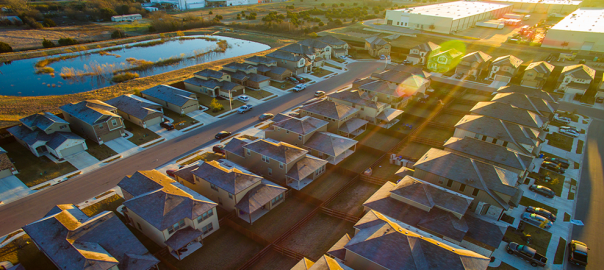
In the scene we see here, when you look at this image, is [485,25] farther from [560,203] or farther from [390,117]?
[560,203]

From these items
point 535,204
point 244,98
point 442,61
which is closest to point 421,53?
point 442,61

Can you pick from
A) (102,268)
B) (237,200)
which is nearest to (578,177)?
(237,200)

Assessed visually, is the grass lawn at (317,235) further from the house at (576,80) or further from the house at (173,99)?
the house at (576,80)

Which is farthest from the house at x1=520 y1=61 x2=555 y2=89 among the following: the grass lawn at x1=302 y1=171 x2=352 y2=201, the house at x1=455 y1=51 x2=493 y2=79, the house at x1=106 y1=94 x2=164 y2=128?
the house at x1=106 y1=94 x2=164 y2=128

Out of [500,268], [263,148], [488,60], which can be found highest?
[488,60]

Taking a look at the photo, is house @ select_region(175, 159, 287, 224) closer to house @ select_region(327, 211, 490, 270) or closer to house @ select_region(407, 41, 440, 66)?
house @ select_region(327, 211, 490, 270)

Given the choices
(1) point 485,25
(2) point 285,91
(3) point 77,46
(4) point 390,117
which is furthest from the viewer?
(1) point 485,25

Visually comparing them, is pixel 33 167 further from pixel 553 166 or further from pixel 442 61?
pixel 442 61
